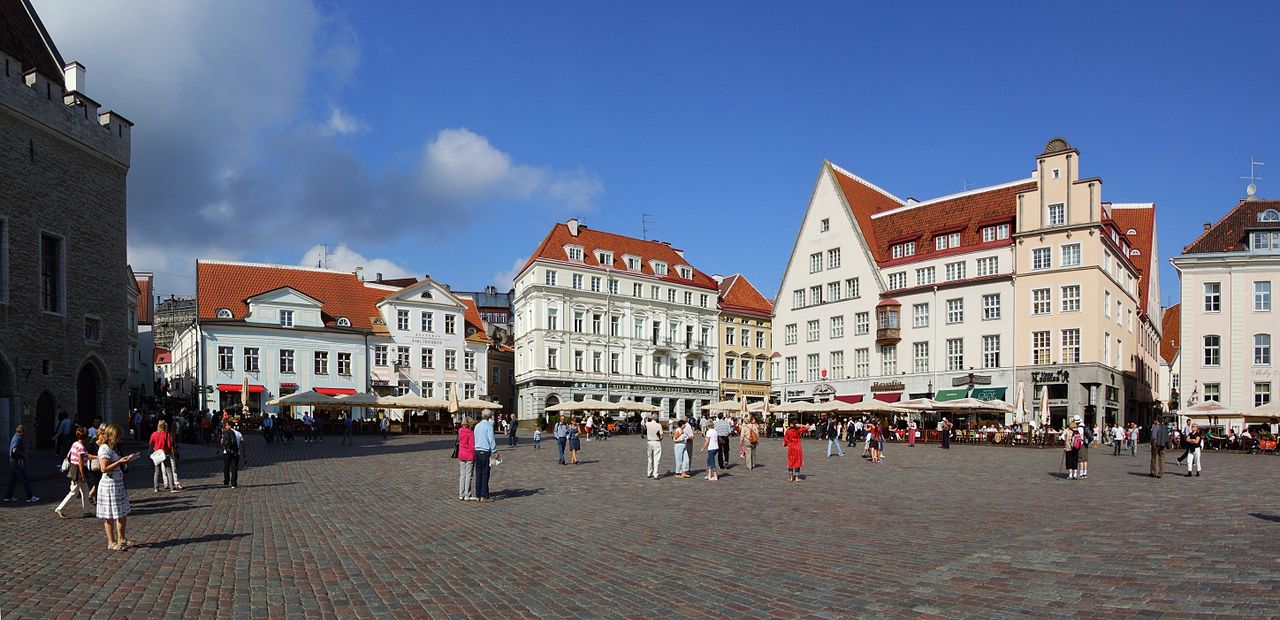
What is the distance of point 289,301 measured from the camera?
6341cm

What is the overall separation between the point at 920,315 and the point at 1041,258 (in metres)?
8.49

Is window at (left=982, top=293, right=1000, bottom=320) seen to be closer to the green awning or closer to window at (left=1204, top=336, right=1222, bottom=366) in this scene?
the green awning

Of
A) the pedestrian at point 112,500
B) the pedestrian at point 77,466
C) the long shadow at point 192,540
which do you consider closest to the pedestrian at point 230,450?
the pedestrian at point 77,466

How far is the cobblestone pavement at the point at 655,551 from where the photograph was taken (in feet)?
28.0

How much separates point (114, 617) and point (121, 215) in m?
30.5

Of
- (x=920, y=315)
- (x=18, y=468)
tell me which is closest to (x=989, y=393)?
(x=920, y=315)

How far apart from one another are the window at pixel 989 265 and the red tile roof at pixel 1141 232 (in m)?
14.5

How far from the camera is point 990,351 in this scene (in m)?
57.9

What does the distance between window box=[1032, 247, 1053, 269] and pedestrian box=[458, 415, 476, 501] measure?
46.4m

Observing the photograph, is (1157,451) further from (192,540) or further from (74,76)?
(74,76)

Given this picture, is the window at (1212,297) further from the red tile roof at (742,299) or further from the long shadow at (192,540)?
the long shadow at (192,540)

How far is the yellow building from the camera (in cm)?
Result: 8225

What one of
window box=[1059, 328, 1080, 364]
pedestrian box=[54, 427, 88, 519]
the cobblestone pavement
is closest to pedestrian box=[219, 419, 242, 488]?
the cobblestone pavement

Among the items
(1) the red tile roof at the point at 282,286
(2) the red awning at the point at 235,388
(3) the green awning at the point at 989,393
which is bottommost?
(3) the green awning at the point at 989,393
